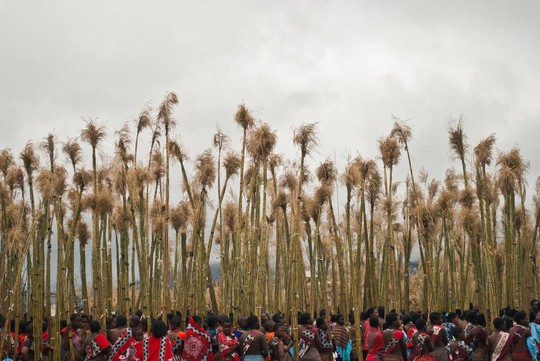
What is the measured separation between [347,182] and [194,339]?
3953 mm

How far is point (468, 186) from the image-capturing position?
46.6 feet

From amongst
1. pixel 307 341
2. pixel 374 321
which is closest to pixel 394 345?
pixel 374 321

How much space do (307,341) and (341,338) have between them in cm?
236

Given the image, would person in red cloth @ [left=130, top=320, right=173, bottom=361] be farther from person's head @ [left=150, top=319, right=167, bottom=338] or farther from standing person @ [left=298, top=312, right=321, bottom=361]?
standing person @ [left=298, top=312, right=321, bottom=361]

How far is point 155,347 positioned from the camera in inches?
375

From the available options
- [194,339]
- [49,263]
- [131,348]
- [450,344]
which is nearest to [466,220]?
[450,344]

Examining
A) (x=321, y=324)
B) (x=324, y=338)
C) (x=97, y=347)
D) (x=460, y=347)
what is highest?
(x=321, y=324)

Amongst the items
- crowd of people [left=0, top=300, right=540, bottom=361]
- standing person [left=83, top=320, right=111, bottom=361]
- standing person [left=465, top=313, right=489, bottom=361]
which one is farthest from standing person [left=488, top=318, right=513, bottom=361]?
standing person [left=83, top=320, right=111, bottom=361]

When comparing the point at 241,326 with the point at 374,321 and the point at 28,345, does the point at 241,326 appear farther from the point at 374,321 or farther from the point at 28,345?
the point at 28,345

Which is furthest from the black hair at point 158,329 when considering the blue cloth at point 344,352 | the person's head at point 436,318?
Answer: the blue cloth at point 344,352

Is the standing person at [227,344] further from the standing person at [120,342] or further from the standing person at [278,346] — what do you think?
the standing person at [120,342]

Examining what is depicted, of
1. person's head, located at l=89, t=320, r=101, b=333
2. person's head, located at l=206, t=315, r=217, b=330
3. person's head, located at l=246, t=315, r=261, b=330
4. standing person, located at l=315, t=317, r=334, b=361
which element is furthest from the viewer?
standing person, located at l=315, t=317, r=334, b=361

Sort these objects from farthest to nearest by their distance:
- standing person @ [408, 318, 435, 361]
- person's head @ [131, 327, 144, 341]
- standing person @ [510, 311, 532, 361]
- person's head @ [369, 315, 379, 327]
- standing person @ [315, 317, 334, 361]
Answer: standing person @ [315, 317, 334, 361] < person's head @ [369, 315, 379, 327] < standing person @ [408, 318, 435, 361] < standing person @ [510, 311, 532, 361] < person's head @ [131, 327, 144, 341]

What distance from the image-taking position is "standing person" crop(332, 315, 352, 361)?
1322cm
